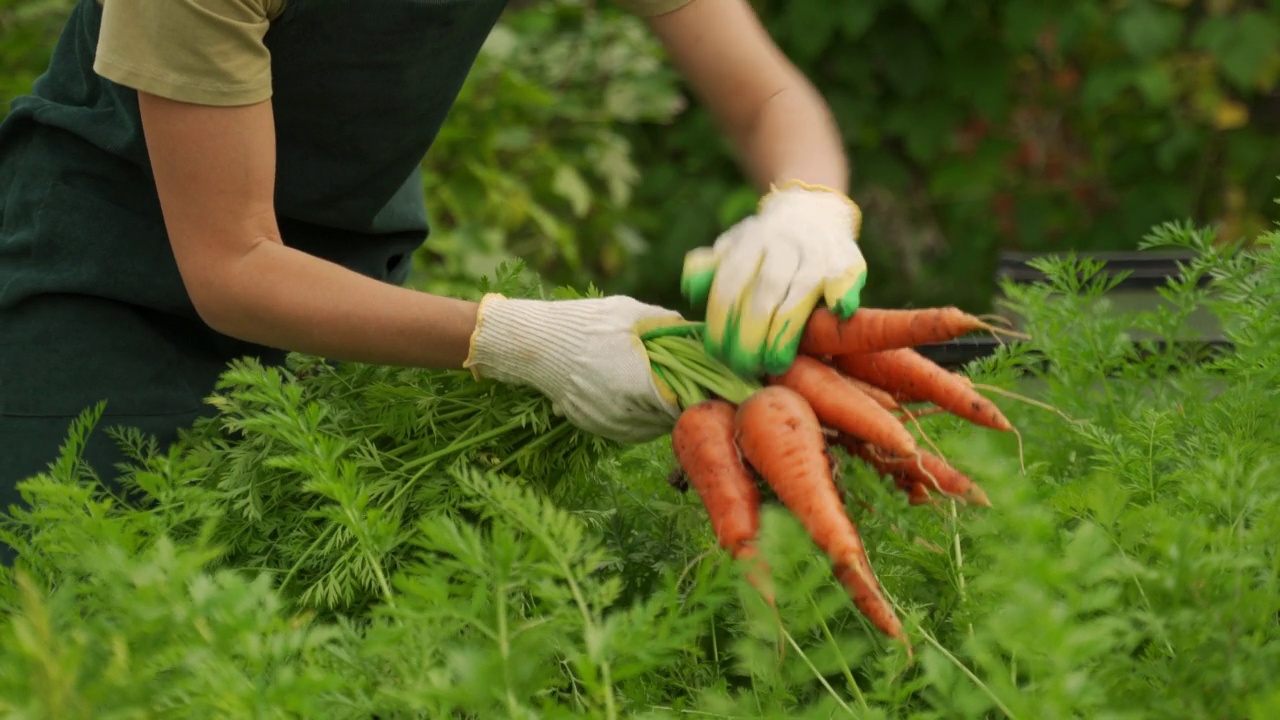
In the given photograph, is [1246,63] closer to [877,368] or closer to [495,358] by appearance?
[877,368]

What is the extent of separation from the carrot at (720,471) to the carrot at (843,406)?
0.28 ft

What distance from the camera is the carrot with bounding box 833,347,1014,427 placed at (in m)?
1.41

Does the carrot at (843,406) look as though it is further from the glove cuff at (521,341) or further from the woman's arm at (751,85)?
the woman's arm at (751,85)

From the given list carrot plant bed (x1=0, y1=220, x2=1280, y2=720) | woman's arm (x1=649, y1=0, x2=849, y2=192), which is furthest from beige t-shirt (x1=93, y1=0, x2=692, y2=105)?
woman's arm (x1=649, y1=0, x2=849, y2=192)

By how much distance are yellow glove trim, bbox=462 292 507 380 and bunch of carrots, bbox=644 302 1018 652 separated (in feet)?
0.60

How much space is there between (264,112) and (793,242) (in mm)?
601

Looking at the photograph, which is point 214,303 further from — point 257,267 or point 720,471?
point 720,471

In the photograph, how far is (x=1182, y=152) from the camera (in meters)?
3.84


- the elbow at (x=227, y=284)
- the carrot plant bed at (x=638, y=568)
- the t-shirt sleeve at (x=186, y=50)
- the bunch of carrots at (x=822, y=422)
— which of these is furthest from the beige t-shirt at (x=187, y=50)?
the bunch of carrots at (x=822, y=422)

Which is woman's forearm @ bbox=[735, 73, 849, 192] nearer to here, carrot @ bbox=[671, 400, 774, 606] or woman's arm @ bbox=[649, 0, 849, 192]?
woman's arm @ bbox=[649, 0, 849, 192]

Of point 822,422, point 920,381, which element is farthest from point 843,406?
point 920,381

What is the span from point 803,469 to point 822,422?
4.1 inches

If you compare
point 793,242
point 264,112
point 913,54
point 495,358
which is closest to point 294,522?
point 495,358

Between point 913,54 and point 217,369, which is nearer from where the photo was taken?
point 217,369
